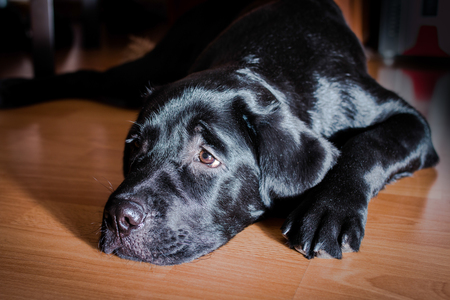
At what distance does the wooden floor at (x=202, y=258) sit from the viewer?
1.36 m

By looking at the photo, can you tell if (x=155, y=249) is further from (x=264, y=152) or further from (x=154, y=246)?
(x=264, y=152)

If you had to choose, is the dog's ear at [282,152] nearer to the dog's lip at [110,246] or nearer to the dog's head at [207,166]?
the dog's head at [207,166]

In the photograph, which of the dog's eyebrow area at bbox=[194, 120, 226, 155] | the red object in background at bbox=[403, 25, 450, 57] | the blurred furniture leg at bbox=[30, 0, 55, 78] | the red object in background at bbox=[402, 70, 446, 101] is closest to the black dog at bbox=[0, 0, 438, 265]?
the dog's eyebrow area at bbox=[194, 120, 226, 155]

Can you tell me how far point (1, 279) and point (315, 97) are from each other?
1443 millimetres

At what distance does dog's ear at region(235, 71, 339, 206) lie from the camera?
1.66 m

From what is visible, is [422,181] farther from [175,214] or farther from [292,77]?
[175,214]

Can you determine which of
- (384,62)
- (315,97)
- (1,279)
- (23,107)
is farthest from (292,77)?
(384,62)

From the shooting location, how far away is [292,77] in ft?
6.80

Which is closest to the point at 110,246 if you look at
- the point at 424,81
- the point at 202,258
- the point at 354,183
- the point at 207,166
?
the point at 202,258

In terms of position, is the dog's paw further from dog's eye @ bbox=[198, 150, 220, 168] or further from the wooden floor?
dog's eye @ bbox=[198, 150, 220, 168]

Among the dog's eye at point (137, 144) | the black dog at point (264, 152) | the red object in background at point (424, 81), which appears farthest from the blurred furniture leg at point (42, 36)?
the red object in background at point (424, 81)

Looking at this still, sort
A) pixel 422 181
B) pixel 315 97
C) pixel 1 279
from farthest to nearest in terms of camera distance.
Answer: pixel 422 181 → pixel 315 97 → pixel 1 279

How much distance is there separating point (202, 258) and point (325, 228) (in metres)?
0.43

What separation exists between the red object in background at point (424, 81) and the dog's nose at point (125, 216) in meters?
3.21
